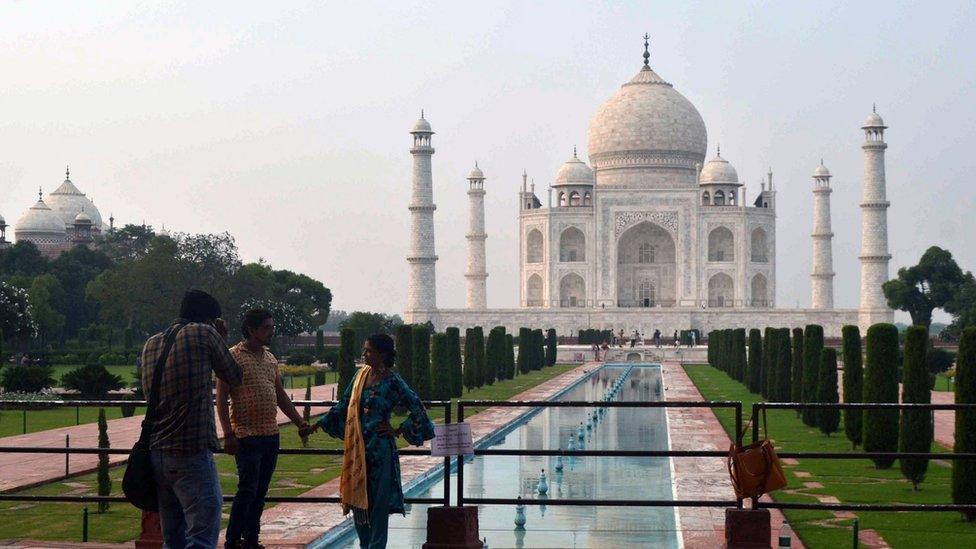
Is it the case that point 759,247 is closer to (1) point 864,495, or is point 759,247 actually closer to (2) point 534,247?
(2) point 534,247

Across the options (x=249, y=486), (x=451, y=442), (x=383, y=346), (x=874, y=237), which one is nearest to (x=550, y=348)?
(x=874, y=237)

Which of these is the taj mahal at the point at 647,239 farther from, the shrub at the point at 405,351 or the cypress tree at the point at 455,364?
the shrub at the point at 405,351

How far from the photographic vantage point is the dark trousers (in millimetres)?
5168

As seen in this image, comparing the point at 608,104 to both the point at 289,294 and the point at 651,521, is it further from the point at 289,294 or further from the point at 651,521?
the point at 651,521

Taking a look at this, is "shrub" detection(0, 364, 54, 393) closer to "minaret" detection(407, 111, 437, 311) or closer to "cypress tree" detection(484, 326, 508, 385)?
"cypress tree" detection(484, 326, 508, 385)

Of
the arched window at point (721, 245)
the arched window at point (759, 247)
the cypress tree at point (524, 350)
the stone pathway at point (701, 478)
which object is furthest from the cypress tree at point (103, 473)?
the arched window at point (759, 247)

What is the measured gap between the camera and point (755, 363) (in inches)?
788

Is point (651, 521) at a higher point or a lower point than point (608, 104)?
lower

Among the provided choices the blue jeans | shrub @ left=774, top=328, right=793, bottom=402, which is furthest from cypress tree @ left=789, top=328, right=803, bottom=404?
the blue jeans

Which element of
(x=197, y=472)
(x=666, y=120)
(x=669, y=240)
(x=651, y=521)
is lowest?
(x=651, y=521)

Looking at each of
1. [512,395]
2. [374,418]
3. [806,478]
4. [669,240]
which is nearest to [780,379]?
[512,395]

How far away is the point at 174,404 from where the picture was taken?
4.52m

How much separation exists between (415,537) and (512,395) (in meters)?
12.8

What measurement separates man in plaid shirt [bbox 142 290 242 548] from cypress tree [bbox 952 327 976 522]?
14.3ft
